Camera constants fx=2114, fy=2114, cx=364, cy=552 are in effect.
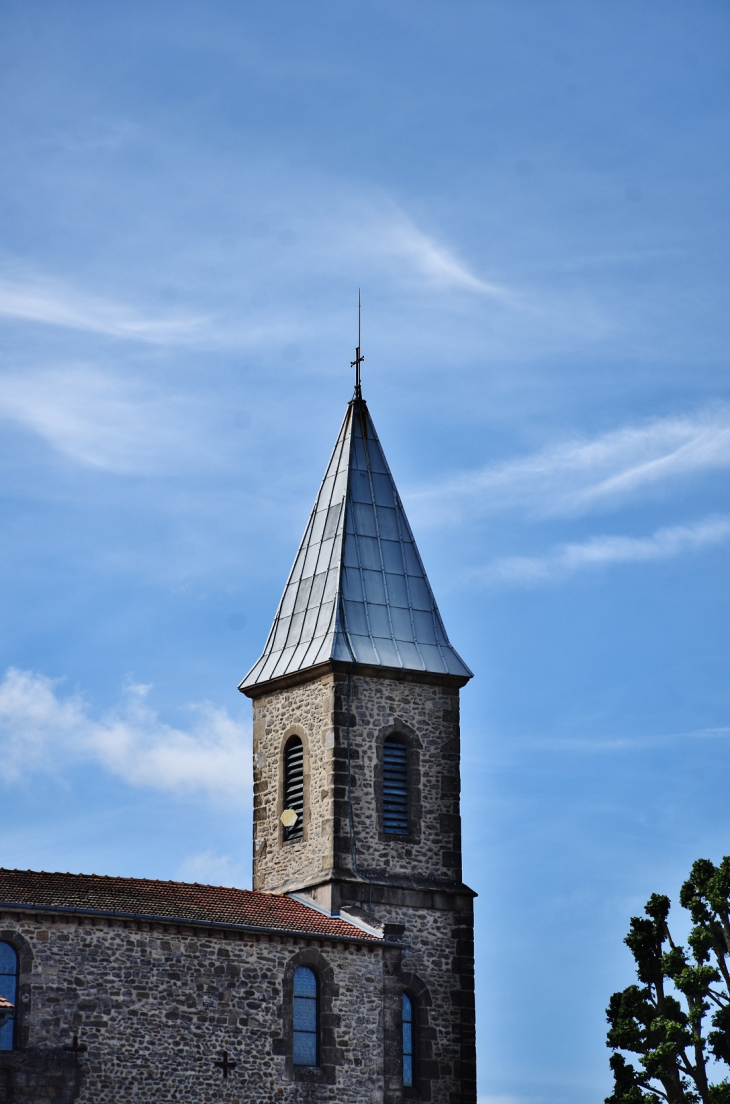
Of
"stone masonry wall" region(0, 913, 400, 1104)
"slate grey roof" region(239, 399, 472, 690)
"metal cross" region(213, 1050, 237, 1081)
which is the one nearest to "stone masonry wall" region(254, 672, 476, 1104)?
"slate grey roof" region(239, 399, 472, 690)

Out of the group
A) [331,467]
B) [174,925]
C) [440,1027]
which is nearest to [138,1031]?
[174,925]

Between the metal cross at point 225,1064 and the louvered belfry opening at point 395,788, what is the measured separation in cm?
700

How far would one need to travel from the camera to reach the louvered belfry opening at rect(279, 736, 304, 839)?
43.5 metres

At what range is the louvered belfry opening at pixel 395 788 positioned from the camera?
4294 cm

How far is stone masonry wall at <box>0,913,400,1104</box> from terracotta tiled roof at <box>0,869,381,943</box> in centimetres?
34

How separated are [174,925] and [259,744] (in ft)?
26.9

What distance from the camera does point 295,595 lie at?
46.3m

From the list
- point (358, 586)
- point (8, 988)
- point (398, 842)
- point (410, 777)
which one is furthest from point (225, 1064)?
point (358, 586)

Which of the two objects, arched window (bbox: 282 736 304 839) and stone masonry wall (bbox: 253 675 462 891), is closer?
stone masonry wall (bbox: 253 675 462 891)

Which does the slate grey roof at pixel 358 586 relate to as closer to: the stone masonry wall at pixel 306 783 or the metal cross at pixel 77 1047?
the stone masonry wall at pixel 306 783

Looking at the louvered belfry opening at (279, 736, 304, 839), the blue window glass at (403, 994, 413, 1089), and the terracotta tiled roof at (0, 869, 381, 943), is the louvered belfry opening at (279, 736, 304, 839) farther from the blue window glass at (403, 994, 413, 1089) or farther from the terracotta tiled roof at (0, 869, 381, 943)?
the blue window glass at (403, 994, 413, 1089)

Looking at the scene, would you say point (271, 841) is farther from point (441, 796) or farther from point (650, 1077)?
point (650, 1077)

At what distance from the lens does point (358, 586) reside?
45.1 meters

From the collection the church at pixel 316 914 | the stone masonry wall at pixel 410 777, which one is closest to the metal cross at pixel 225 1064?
the church at pixel 316 914
